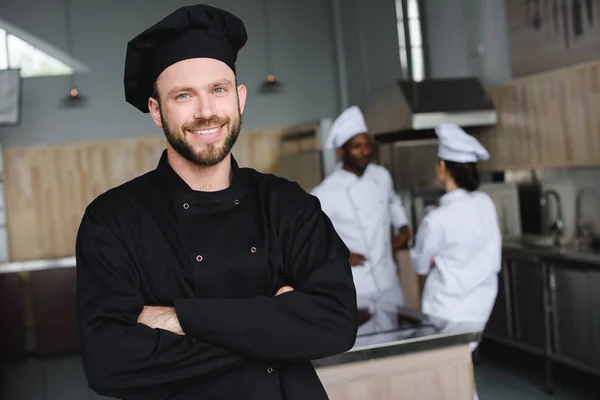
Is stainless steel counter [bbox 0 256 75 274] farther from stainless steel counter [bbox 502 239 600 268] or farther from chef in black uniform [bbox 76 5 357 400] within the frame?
chef in black uniform [bbox 76 5 357 400]

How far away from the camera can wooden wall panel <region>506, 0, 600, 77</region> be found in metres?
3.94

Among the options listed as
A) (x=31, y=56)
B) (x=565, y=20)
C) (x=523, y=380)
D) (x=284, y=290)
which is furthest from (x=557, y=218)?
(x=284, y=290)

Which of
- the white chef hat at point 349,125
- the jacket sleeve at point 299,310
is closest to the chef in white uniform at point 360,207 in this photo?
the white chef hat at point 349,125

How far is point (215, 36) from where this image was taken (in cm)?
134

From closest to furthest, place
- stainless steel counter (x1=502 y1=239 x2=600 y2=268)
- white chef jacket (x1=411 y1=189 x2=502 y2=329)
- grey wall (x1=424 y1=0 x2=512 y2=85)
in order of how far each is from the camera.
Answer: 1. white chef jacket (x1=411 y1=189 x2=502 y2=329)
2. stainless steel counter (x1=502 y1=239 x2=600 y2=268)
3. grey wall (x1=424 y1=0 x2=512 y2=85)

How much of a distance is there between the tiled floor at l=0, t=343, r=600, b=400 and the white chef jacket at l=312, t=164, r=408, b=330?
85 centimetres

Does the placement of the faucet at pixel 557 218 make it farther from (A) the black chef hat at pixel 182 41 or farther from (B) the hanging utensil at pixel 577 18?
(A) the black chef hat at pixel 182 41

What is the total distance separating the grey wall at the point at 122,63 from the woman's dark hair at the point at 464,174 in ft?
3.75

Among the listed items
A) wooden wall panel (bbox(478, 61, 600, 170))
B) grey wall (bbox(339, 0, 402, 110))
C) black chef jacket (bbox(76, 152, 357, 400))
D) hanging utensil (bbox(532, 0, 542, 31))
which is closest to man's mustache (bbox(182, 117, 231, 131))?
black chef jacket (bbox(76, 152, 357, 400))

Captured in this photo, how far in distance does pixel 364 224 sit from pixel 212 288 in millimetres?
2222

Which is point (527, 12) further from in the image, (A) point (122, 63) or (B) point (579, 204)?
(A) point (122, 63)

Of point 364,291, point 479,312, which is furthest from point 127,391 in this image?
point 364,291

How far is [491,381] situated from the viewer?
3.93m

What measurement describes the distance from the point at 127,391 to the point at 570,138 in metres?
3.27
